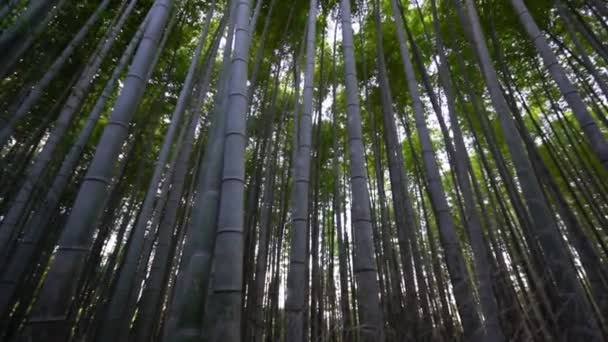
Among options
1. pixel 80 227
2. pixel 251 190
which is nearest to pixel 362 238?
pixel 80 227

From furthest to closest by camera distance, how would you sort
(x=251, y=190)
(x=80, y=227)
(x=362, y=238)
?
(x=251, y=190), (x=362, y=238), (x=80, y=227)

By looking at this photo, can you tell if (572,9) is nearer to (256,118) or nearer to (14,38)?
(256,118)

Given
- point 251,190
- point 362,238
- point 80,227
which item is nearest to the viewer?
point 80,227

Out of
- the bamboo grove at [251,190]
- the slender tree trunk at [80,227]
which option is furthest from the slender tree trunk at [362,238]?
the slender tree trunk at [80,227]

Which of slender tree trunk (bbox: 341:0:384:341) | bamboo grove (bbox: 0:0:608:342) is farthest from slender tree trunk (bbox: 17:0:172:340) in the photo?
slender tree trunk (bbox: 341:0:384:341)

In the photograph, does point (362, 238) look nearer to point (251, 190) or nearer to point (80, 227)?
point (80, 227)

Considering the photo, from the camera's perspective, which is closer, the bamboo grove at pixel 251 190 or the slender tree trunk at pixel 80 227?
the slender tree trunk at pixel 80 227

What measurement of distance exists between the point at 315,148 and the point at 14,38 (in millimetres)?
3224

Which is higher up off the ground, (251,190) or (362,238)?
(251,190)

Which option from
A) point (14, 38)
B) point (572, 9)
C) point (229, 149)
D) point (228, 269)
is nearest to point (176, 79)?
point (14, 38)

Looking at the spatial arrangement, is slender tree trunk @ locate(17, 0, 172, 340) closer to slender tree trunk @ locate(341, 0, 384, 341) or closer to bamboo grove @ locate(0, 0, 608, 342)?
bamboo grove @ locate(0, 0, 608, 342)

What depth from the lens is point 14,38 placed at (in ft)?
→ 5.90

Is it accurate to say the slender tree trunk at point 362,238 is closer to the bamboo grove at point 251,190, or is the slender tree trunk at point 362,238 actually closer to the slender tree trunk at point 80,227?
the bamboo grove at point 251,190

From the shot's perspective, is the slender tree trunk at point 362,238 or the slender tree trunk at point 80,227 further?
the slender tree trunk at point 362,238
